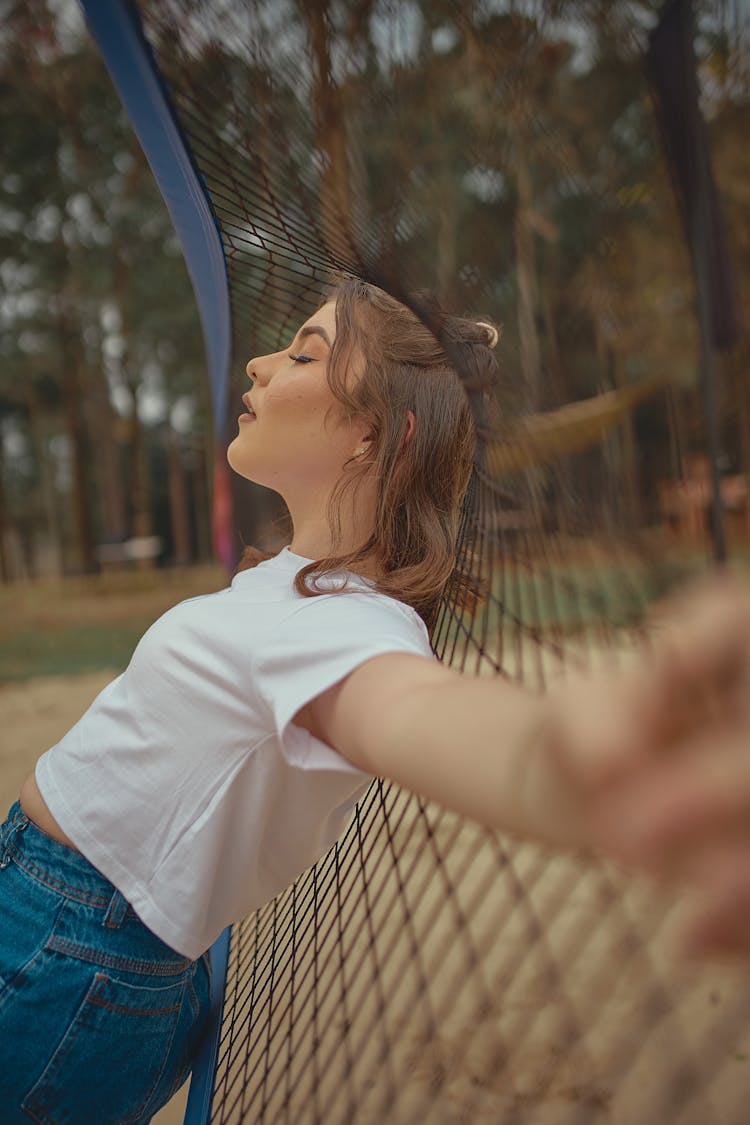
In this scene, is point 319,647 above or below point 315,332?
below

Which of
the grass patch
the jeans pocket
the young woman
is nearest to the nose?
the young woman

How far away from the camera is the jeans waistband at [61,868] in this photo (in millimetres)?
928

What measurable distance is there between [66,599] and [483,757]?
10413 millimetres

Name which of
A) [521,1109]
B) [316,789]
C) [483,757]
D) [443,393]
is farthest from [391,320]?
[521,1109]

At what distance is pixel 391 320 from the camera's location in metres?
1.12

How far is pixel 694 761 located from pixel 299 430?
783 millimetres

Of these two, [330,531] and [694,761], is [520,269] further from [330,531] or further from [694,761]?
[694,761]

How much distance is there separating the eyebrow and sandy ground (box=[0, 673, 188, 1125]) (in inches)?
91.3

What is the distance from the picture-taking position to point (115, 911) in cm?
92

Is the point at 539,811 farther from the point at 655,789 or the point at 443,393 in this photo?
the point at 443,393

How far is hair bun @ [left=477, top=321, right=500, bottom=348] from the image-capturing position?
3.37ft

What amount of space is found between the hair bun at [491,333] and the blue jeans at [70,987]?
73cm

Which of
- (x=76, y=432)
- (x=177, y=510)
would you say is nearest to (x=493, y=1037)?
(x=76, y=432)

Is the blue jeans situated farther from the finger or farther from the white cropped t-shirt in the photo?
the finger
